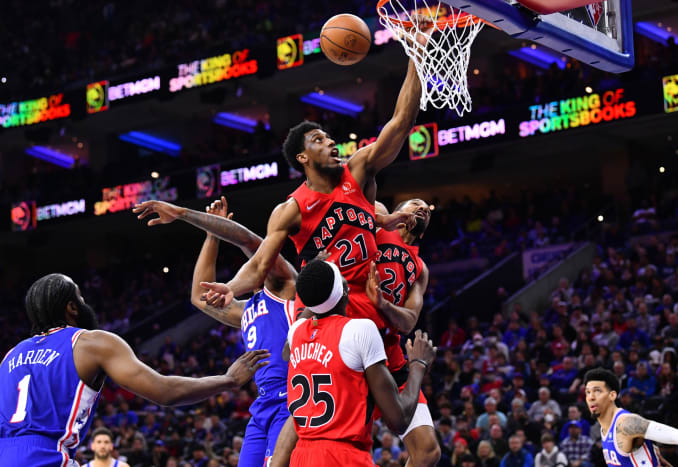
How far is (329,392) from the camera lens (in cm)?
435

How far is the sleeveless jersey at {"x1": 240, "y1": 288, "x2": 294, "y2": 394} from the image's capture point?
5938 mm

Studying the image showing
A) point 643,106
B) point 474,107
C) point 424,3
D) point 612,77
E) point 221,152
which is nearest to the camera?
point 424,3

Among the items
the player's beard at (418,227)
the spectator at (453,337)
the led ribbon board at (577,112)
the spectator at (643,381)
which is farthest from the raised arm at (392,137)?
the led ribbon board at (577,112)

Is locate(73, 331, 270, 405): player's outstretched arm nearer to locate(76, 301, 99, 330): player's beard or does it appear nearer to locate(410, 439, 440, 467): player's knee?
locate(76, 301, 99, 330): player's beard

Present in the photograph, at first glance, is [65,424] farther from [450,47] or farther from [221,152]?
[221,152]

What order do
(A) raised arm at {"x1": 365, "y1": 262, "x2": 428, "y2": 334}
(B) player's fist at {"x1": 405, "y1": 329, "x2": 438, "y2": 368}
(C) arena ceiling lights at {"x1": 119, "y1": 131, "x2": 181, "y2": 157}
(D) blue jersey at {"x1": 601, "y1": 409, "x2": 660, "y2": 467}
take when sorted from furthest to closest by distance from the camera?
(C) arena ceiling lights at {"x1": 119, "y1": 131, "x2": 181, "y2": 157} → (D) blue jersey at {"x1": 601, "y1": 409, "x2": 660, "y2": 467} → (A) raised arm at {"x1": 365, "y1": 262, "x2": 428, "y2": 334} → (B) player's fist at {"x1": 405, "y1": 329, "x2": 438, "y2": 368}

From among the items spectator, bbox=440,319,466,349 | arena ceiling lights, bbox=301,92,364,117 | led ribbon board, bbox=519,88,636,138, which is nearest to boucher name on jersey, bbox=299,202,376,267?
spectator, bbox=440,319,466,349

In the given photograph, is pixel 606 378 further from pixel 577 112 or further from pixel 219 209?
pixel 577 112

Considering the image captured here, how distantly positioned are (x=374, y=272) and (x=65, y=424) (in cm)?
189

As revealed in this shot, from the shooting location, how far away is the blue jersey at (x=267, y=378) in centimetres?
584

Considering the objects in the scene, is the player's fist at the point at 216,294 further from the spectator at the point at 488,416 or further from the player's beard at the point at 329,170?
the spectator at the point at 488,416

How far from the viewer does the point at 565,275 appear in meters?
18.8

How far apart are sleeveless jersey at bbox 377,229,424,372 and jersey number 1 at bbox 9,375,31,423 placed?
91.5 inches

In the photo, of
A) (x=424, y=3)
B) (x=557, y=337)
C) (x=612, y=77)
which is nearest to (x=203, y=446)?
(x=557, y=337)
